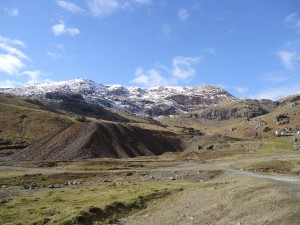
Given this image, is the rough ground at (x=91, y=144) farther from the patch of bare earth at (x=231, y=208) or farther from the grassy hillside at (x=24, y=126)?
the patch of bare earth at (x=231, y=208)

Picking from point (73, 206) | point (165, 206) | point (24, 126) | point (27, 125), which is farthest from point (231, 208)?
point (27, 125)

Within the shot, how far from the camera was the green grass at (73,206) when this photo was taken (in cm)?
3331

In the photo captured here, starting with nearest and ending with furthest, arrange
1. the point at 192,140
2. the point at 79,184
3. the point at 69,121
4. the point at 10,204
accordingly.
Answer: the point at 10,204 → the point at 79,184 → the point at 192,140 → the point at 69,121

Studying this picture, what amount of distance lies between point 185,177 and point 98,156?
6376cm

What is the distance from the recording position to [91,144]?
441 ft

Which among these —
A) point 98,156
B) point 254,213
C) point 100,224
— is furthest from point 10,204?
point 98,156

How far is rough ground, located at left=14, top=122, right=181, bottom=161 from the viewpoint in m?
127

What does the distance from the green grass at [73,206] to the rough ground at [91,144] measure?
78407 mm

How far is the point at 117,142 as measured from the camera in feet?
477

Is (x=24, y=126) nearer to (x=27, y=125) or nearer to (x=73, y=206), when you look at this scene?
(x=27, y=125)

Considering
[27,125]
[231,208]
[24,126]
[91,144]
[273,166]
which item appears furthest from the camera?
[27,125]

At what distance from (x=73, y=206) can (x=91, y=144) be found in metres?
97.5

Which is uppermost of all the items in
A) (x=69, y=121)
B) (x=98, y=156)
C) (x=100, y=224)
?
(x=69, y=121)

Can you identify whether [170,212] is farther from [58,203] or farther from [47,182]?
[47,182]
